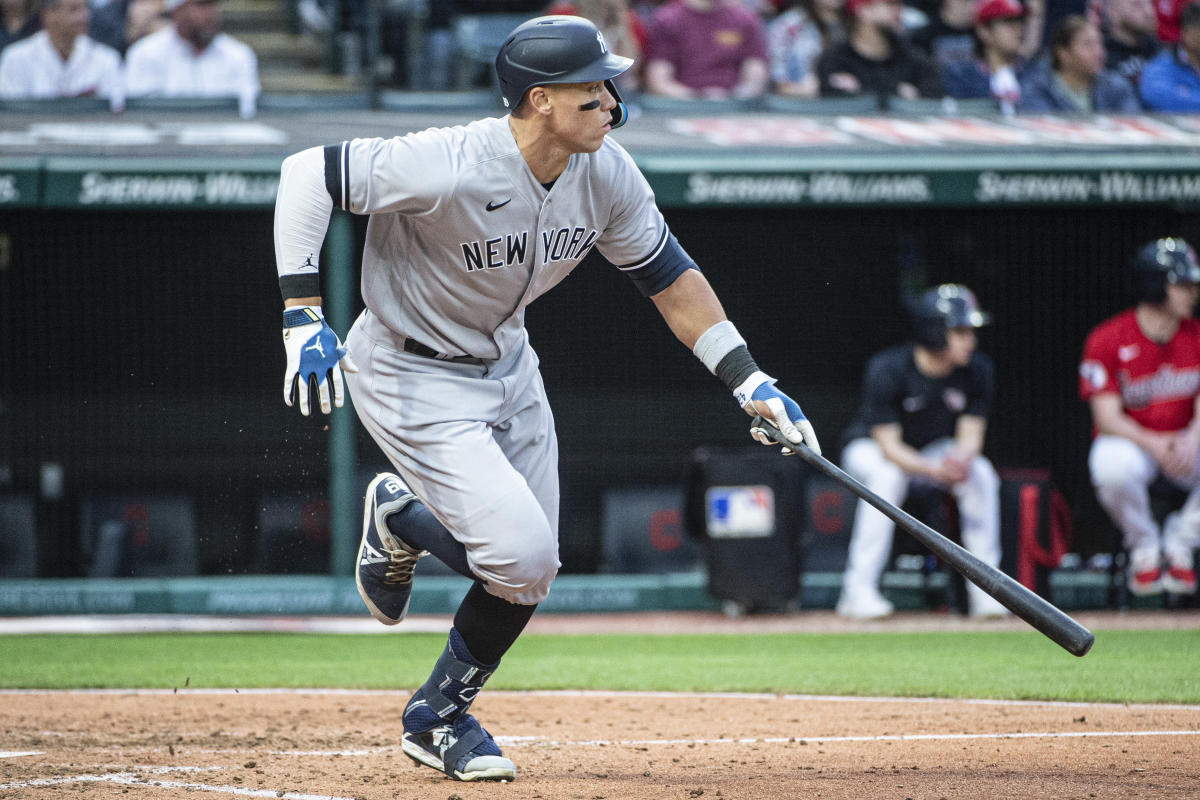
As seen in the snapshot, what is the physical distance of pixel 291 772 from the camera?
3.80m

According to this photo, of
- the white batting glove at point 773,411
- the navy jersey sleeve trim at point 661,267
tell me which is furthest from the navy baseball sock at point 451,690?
the navy jersey sleeve trim at point 661,267

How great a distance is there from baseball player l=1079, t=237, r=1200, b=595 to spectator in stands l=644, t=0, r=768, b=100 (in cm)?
254

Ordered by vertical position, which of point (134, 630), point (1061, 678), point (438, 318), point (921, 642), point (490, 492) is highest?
point (438, 318)

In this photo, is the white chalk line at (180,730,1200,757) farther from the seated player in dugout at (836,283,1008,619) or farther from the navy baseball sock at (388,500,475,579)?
the seated player in dugout at (836,283,1008,619)

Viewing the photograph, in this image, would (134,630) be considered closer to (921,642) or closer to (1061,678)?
(921,642)

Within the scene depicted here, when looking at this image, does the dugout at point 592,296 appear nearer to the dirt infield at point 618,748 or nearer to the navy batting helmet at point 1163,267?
the navy batting helmet at point 1163,267

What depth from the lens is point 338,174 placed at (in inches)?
136

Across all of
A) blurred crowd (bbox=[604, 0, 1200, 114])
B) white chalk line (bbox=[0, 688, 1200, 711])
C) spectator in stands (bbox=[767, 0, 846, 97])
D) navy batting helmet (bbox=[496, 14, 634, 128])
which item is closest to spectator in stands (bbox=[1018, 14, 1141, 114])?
blurred crowd (bbox=[604, 0, 1200, 114])

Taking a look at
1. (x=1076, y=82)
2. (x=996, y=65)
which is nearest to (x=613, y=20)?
(x=996, y=65)

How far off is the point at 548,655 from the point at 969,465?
7.97ft

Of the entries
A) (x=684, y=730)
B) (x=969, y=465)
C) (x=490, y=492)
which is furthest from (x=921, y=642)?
(x=490, y=492)

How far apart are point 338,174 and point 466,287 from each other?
41cm

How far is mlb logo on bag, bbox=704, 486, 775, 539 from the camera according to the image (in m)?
7.74

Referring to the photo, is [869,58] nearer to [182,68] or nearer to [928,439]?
[928,439]
